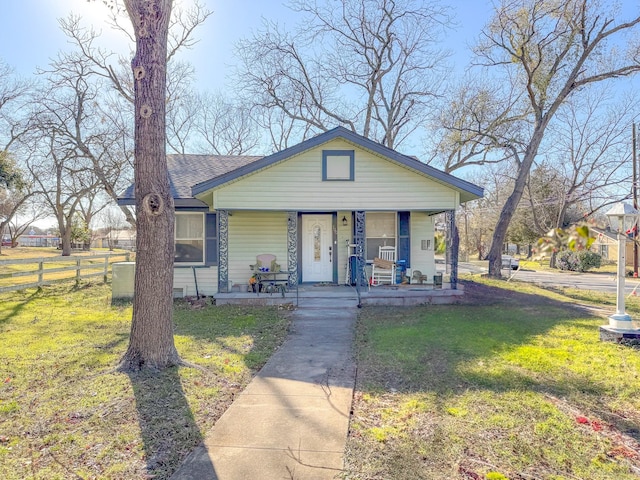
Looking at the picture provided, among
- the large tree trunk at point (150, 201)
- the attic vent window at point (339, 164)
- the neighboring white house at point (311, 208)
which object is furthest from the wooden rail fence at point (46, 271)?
the attic vent window at point (339, 164)

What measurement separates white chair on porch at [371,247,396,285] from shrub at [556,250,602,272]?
16.0 m

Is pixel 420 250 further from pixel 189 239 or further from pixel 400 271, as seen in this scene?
pixel 189 239

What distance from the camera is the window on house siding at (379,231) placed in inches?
459

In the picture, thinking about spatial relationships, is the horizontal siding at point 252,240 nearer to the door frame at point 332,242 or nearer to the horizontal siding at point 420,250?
the door frame at point 332,242

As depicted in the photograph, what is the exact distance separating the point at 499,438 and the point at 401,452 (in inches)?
33.6

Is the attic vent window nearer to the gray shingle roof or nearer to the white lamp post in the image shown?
the gray shingle roof

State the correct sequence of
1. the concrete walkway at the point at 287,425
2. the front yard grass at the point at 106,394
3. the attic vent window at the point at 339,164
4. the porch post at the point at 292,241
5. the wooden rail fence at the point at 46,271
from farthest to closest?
the wooden rail fence at the point at 46,271 < the attic vent window at the point at 339,164 < the porch post at the point at 292,241 < the front yard grass at the point at 106,394 < the concrete walkway at the point at 287,425

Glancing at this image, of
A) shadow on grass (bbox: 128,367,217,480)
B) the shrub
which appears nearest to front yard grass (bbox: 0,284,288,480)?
shadow on grass (bbox: 128,367,217,480)

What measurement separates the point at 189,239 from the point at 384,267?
5.61 meters

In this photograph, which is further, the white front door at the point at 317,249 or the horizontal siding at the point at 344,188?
the white front door at the point at 317,249

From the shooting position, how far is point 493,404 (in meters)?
3.79

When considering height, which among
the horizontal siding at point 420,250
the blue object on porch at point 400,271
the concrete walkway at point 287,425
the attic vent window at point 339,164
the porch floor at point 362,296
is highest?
the attic vent window at point 339,164

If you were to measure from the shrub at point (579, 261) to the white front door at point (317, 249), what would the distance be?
17.3 m

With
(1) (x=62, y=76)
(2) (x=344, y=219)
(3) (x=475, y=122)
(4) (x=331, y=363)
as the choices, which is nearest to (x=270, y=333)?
(4) (x=331, y=363)
